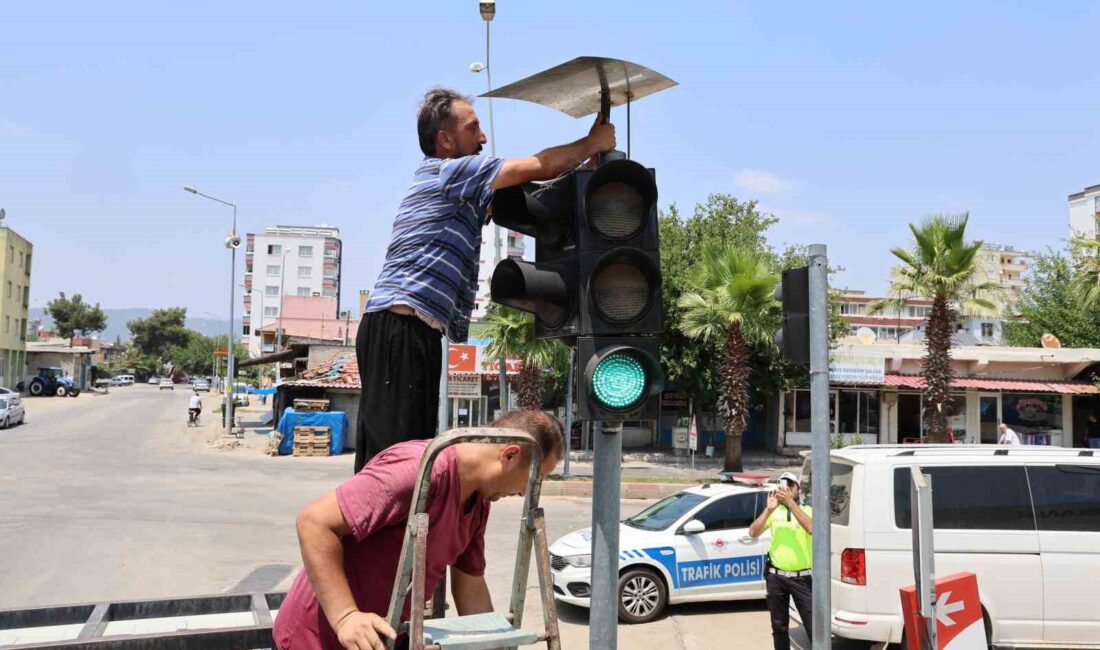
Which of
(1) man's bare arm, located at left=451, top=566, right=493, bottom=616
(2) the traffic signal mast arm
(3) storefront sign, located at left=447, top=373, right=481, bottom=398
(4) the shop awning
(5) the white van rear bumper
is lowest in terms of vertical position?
(5) the white van rear bumper

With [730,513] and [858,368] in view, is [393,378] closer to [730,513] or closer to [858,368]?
[730,513]

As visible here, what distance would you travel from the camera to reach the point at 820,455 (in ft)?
18.2

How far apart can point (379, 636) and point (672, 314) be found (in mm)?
28830

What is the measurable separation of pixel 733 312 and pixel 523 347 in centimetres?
588

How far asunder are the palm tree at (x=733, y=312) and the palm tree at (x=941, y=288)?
12.1 ft

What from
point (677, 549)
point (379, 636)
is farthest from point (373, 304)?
point (677, 549)

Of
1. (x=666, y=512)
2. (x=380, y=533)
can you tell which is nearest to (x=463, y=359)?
(x=666, y=512)

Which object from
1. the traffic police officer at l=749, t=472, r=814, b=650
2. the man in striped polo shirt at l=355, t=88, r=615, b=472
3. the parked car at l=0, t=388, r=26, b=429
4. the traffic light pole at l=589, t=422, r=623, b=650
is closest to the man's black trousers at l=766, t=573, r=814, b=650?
the traffic police officer at l=749, t=472, r=814, b=650

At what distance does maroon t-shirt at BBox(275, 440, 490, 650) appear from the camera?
226cm

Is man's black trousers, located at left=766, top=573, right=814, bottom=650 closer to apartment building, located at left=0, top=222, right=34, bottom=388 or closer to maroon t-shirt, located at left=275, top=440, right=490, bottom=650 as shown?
maroon t-shirt, located at left=275, top=440, right=490, bottom=650

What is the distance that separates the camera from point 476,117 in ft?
10.6

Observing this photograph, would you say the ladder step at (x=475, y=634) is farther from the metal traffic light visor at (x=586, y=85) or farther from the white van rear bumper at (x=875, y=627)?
the white van rear bumper at (x=875, y=627)

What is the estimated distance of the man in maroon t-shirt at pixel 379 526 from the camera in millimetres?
2203

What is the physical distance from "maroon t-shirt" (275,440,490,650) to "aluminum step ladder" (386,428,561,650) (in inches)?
3.9
